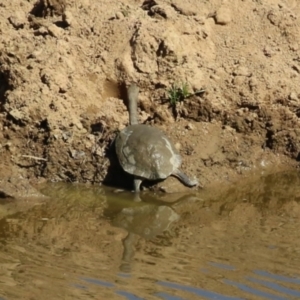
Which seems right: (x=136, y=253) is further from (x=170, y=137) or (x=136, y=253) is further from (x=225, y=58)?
(x=225, y=58)

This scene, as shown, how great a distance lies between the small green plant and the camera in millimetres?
7715

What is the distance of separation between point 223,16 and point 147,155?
191 cm

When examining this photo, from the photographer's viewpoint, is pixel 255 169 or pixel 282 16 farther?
pixel 282 16

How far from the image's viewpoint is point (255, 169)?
762 cm

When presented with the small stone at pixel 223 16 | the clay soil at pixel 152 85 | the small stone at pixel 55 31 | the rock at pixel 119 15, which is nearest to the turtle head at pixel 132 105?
the clay soil at pixel 152 85

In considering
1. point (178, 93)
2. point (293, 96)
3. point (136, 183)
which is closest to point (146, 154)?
point (136, 183)

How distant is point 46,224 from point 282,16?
349 centimetres

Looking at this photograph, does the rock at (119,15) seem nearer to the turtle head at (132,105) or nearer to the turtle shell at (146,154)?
the turtle head at (132,105)

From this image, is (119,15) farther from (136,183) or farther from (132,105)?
(136,183)

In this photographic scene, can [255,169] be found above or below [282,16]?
below

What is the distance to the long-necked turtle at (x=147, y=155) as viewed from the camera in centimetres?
716

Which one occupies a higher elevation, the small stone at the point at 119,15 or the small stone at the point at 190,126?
the small stone at the point at 119,15

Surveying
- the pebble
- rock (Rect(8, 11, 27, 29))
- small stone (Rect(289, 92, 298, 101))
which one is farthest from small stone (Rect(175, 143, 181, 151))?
rock (Rect(8, 11, 27, 29))

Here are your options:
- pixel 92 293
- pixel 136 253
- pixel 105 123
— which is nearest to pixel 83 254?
pixel 136 253
